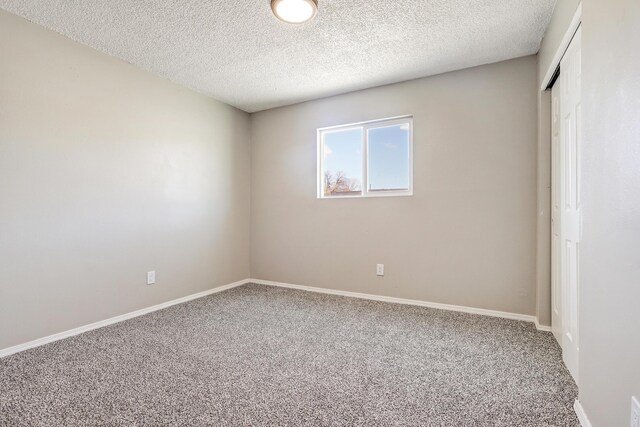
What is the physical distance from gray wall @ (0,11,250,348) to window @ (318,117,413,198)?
137 centimetres

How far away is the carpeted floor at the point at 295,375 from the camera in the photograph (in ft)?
4.63

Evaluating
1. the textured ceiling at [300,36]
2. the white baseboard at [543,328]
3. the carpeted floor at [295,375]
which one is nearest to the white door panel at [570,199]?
the carpeted floor at [295,375]

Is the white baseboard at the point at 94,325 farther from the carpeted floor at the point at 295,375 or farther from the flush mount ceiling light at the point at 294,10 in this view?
the flush mount ceiling light at the point at 294,10

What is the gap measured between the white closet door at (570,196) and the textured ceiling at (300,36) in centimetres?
59

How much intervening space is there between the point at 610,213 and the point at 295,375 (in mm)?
1665

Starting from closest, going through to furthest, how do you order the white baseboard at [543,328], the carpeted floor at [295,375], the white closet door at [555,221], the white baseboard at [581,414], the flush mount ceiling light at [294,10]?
the white baseboard at [581,414]
the carpeted floor at [295,375]
the flush mount ceiling light at [294,10]
the white closet door at [555,221]
the white baseboard at [543,328]

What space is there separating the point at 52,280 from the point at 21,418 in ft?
4.03

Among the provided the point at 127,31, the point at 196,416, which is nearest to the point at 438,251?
the point at 196,416

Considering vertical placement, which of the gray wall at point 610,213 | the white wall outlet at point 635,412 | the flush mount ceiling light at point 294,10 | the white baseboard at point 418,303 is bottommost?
the white baseboard at point 418,303

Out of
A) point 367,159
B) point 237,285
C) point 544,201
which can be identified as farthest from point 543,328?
point 237,285

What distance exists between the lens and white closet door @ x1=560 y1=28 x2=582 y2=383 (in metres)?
1.73

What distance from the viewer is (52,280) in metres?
2.31

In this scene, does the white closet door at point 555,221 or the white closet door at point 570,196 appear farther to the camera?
the white closet door at point 555,221

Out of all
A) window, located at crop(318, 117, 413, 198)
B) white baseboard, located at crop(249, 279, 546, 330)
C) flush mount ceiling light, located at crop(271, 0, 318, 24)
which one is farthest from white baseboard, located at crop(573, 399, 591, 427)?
flush mount ceiling light, located at crop(271, 0, 318, 24)
